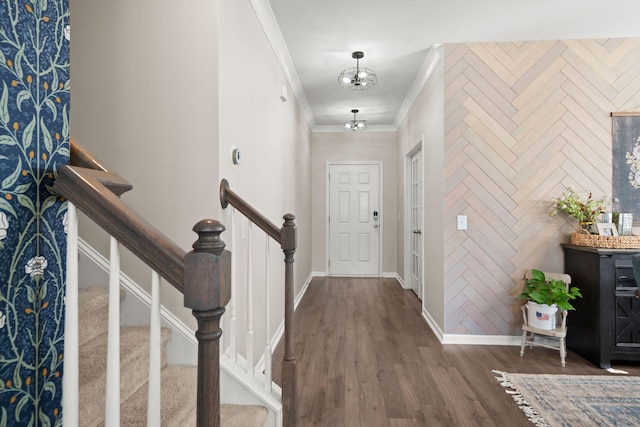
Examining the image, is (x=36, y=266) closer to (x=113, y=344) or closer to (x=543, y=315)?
(x=113, y=344)

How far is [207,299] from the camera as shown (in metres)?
0.66

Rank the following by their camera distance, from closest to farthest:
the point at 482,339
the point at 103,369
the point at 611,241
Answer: the point at 103,369 < the point at 611,241 < the point at 482,339

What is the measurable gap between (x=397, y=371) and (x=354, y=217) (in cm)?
389

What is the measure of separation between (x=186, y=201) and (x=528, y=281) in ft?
9.16

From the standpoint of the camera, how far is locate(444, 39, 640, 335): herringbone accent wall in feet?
10.3

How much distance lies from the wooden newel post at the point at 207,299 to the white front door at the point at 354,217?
5.67m

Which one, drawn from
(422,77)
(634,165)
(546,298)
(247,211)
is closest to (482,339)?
(546,298)

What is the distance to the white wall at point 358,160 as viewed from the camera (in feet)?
20.6

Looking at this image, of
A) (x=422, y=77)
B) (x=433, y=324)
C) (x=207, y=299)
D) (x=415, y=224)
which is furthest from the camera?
(x=415, y=224)

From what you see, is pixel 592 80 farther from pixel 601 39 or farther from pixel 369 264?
pixel 369 264

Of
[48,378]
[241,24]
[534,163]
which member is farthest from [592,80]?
[48,378]

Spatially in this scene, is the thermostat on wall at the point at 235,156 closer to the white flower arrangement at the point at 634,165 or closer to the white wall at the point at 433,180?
the white wall at the point at 433,180

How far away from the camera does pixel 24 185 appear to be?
73 cm

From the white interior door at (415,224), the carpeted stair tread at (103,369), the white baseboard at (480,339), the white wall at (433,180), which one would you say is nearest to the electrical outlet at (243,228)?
the carpeted stair tread at (103,369)
